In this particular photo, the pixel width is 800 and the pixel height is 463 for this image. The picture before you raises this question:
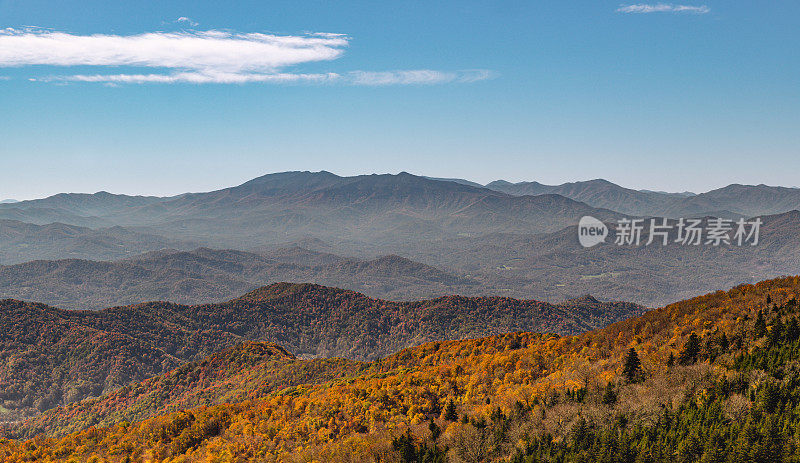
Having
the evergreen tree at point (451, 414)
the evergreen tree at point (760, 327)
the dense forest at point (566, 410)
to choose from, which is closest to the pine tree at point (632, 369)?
the dense forest at point (566, 410)

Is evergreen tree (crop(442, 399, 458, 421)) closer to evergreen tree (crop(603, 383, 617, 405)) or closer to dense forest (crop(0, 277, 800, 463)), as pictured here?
dense forest (crop(0, 277, 800, 463))

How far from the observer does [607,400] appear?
167 ft

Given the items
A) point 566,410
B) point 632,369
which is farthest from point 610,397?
point 632,369

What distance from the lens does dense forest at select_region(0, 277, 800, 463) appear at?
138ft

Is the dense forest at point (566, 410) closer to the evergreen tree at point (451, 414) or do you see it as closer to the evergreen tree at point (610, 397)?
the evergreen tree at point (610, 397)

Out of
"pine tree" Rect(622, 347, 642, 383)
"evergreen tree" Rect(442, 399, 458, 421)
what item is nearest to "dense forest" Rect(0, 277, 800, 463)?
"pine tree" Rect(622, 347, 642, 383)

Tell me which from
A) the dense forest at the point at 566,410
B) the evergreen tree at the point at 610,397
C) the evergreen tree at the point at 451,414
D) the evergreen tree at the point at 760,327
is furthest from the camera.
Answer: the evergreen tree at the point at 451,414

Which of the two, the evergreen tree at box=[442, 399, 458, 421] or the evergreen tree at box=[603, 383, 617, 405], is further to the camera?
the evergreen tree at box=[442, 399, 458, 421]

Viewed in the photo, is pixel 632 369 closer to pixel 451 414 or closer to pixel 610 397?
pixel 610 397

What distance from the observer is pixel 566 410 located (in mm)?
50438

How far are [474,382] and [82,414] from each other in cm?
15045

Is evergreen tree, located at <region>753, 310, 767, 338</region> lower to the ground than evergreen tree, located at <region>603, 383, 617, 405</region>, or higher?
higher

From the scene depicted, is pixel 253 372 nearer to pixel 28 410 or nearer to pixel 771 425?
pixel 28 410

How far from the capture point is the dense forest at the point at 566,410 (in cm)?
4201
